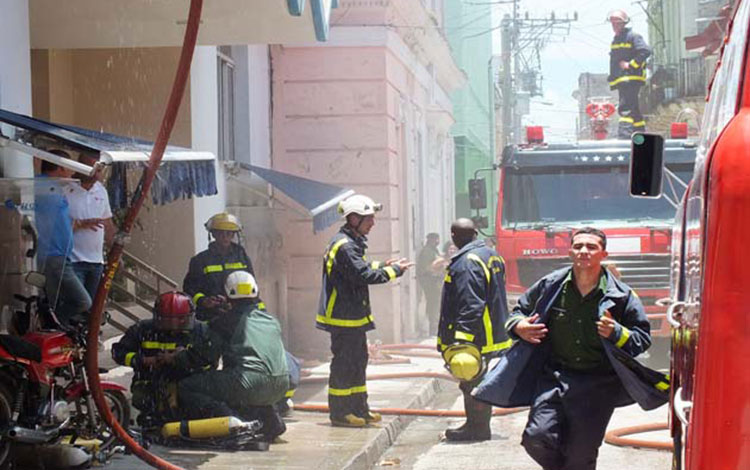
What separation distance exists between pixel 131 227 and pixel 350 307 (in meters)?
3.18

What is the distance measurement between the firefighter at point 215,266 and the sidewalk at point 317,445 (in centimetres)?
112

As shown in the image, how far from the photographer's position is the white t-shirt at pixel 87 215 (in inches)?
374

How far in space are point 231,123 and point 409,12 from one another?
5.13 meters

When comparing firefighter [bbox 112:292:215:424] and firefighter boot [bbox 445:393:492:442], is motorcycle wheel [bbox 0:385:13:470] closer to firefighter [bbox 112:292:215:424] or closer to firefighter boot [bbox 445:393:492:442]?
firefighter [bbox 112:292:215:424]

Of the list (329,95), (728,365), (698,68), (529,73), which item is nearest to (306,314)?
(329,95)

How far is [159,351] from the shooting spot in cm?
865

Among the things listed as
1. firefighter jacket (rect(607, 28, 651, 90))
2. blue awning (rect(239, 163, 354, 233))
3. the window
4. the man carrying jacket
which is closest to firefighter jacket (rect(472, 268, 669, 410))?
the man carrying jacket

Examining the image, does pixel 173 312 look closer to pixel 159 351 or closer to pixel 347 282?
pixel 159 351

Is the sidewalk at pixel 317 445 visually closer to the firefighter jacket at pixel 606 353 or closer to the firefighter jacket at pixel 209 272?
the firefighter jacket at pixel 209 272

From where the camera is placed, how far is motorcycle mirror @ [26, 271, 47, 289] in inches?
303

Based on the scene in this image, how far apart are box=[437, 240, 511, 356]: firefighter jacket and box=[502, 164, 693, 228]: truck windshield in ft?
16.2

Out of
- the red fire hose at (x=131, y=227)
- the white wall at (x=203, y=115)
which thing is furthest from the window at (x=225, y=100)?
the red fire hose at (x=131, y=227)

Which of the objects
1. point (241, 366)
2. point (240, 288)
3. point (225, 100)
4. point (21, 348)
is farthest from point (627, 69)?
point (21, 348)

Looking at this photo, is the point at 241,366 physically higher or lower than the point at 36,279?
lower
